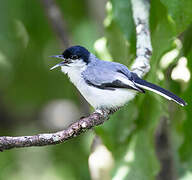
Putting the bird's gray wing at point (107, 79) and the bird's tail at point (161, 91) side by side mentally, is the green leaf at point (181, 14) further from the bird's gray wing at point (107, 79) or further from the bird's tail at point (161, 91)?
the bird's gray wing at point (107, 79)

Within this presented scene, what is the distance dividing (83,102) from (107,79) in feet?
4.10

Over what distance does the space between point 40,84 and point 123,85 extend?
2013 mm

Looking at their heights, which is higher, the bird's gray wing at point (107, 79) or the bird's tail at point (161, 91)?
the bird's tail at point (161, 91)

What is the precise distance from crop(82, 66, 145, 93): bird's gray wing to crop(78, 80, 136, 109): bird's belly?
0.04 metres

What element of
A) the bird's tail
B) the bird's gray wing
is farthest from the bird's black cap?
the bird's tail

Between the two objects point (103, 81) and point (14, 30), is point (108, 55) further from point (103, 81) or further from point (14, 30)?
point (14, 30)

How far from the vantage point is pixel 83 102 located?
13.8 ft

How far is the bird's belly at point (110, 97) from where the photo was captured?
9.70 ft

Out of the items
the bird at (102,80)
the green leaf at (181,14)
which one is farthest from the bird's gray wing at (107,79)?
the green leaf at (181,14)

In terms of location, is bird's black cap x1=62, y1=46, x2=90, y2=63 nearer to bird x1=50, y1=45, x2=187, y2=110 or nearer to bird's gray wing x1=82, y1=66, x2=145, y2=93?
bird x1=50, y1=45, x2=187, y2=110

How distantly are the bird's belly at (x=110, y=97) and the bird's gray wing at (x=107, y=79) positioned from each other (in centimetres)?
4

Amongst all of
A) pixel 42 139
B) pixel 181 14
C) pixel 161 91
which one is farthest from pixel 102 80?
pixel 42 139

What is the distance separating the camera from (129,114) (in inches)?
115

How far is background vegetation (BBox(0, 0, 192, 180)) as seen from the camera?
2.71 meters
